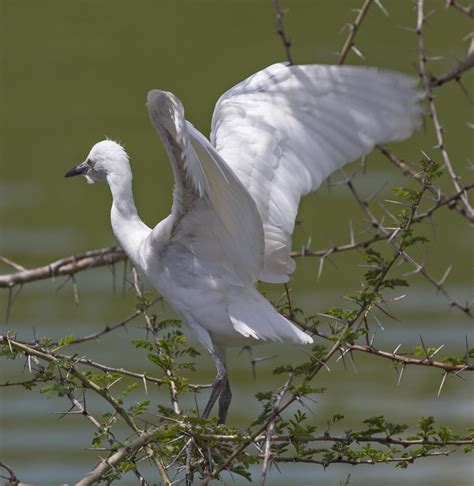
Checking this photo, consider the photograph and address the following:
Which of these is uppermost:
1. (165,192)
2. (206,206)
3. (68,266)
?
(206,206)

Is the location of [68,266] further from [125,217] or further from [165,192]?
[165,192]

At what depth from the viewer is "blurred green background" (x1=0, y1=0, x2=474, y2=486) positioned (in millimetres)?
11406

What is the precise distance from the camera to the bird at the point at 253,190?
18.6 feet

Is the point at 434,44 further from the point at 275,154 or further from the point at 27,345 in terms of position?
the point at 27,345

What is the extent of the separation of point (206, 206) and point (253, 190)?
0.90ft

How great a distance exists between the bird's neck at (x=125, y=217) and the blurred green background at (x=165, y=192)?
163 centimetres

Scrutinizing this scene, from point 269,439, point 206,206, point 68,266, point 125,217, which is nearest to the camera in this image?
point 269,439

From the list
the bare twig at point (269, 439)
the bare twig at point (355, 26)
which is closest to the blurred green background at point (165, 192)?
the bare twig at point (355, 26)

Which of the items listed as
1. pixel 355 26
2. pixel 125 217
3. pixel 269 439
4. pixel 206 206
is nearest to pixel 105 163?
pixel 125 217

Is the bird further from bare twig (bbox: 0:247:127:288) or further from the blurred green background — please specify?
the blurred green background

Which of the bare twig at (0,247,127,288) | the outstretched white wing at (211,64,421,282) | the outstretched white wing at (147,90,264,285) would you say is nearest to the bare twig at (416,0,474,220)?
the outstretched white wing at (211,64,421,282)

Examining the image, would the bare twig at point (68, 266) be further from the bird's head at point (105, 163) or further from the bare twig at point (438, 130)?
the bare twig at point (438, 130)

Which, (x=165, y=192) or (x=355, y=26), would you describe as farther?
(x=165, y=192)

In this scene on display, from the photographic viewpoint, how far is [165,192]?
563 inches
